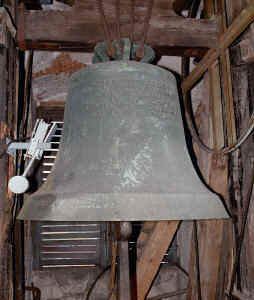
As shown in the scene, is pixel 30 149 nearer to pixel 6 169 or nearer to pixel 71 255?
pixel 6 169

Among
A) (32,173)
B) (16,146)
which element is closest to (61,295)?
(32,173)

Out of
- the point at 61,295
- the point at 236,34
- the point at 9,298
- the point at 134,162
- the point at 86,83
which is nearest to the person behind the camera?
the point at 134,162

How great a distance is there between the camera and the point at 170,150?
3.07 feet

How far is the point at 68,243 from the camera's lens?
270cm

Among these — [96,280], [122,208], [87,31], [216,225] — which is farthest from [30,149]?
[96,280]

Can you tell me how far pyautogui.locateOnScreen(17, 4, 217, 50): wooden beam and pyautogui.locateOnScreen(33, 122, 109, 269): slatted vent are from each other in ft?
4.09

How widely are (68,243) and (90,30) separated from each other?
1.88 m

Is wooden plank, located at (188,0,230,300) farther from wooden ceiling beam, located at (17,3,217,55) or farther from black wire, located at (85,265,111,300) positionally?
black wire, located at (85,265,111,300)

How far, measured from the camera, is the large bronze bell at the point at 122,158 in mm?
757

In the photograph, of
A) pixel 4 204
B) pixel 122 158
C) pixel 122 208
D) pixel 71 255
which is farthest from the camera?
pixel 71 255

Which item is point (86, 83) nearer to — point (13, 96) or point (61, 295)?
point (13, 96)

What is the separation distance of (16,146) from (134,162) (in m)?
0.71

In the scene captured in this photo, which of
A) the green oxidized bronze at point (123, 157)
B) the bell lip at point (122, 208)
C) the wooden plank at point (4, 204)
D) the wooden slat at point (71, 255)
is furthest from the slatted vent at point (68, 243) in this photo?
the bell lip at point (122, 208)

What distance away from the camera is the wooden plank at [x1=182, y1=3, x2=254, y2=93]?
1210 mm
